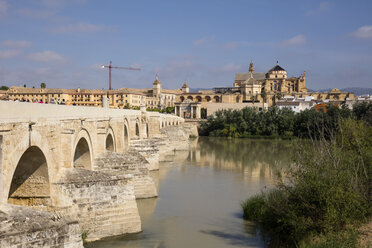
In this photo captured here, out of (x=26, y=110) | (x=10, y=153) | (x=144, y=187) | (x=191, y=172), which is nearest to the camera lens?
(x=10, y=153)

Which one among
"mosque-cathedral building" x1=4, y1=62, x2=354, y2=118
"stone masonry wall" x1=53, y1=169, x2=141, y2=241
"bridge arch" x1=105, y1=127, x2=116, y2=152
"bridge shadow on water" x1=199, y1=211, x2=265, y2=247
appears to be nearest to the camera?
"stone masonry wall" x1=53, y1=169, x2=141, y2=241

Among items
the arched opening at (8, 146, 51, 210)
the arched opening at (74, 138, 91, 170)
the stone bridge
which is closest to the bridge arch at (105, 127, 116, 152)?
the stone bridge

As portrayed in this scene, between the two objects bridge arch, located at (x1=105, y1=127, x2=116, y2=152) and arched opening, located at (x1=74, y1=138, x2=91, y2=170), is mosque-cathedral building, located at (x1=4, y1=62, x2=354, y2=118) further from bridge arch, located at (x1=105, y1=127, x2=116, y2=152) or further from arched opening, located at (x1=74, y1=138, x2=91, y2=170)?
arched opening, located at (x1=74, y1=138, x2=91, y2=170)

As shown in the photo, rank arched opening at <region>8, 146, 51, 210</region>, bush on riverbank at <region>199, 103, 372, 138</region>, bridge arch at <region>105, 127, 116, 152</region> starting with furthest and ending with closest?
1. bush on riverbank at <region>199, 103, 372, 138</region>
2. bridge arch at <region>105, 127, 116, 152</region>
3. arched opening at <region>8, 146, 51, 210</region>

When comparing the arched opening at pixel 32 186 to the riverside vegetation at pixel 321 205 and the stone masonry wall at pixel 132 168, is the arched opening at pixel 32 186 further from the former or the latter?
the riverside vegetation at pixel 321 205

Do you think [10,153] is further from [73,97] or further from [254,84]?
[254,84]

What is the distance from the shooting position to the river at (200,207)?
9.56 m

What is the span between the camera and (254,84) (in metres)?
81.2

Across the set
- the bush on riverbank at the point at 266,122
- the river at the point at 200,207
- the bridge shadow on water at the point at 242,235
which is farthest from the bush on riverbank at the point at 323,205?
the bush on riverbank at the point at 266,122

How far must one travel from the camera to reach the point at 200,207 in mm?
12953

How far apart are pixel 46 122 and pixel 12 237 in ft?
10.7

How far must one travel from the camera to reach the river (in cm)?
956

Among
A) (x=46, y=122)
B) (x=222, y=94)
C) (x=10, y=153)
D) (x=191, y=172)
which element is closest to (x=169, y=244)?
(x=46, y=122)

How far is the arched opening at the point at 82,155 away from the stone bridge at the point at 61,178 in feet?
0.09
